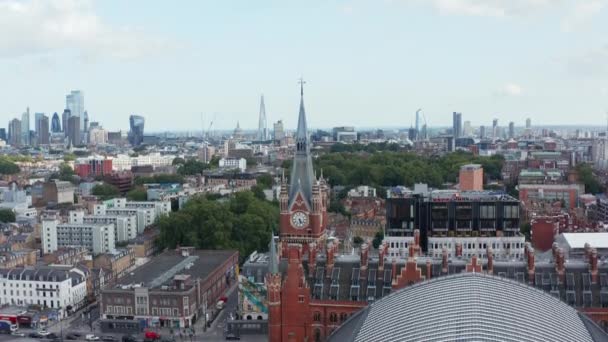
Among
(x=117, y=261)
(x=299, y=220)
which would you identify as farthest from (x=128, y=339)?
(x=117, y=261)

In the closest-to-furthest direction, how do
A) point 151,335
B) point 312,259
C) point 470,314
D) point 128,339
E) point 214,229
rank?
point 470,314, point 312,259, point 128,339, point 151,335, point 214,229

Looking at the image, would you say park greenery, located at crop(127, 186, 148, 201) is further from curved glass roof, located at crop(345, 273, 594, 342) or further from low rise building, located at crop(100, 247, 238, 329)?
curved glass roof, located at crop(345, 273, 594, 342)

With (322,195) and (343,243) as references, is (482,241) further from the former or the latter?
(343,243)

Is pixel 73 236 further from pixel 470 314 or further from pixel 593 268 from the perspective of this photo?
pixel 470 314

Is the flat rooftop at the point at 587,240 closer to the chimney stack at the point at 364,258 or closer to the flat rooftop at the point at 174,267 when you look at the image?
the chimney stack at the point at 364,258

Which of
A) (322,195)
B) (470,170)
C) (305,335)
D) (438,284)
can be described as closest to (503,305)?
(438,284)
